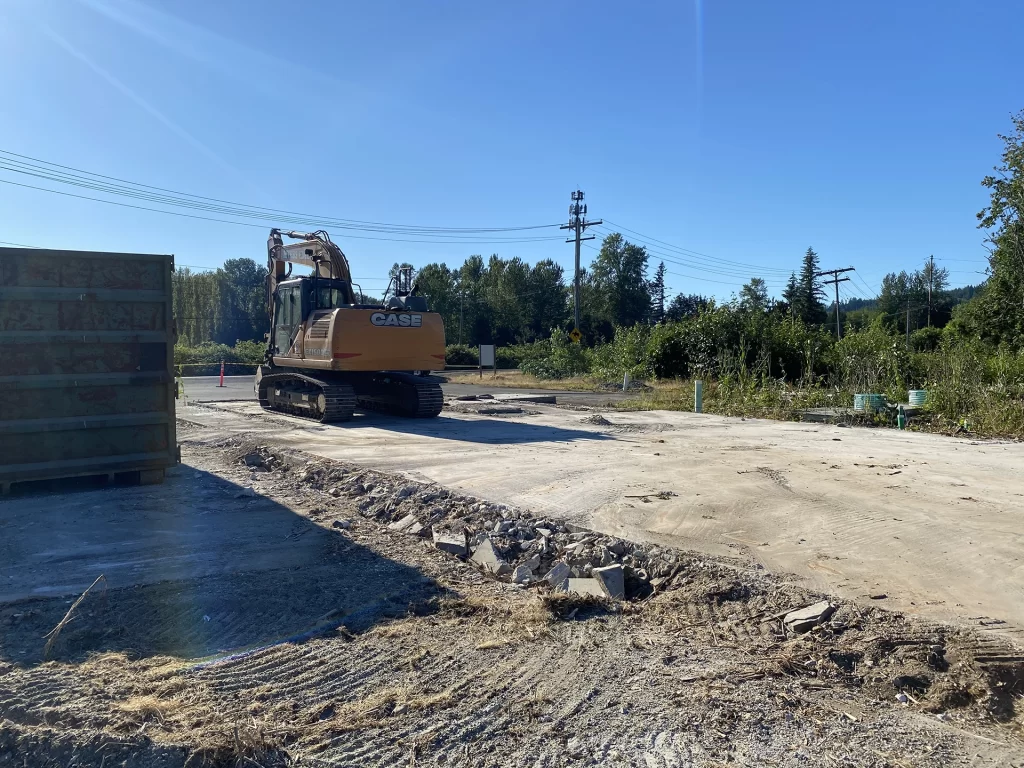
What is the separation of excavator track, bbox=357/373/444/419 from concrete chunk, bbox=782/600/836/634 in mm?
11658

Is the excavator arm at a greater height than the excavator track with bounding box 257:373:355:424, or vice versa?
the excavator arm

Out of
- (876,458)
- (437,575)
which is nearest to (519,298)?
(876,458)

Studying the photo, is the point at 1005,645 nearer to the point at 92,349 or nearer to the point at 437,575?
the point at 437,575

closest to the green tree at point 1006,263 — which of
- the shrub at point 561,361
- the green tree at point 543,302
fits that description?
the shrub at point 561,361

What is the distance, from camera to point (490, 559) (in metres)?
5.89

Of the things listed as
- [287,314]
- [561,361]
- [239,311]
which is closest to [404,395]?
[287,314]

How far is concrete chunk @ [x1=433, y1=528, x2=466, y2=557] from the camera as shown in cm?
618

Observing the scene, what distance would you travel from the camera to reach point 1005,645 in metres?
4.04

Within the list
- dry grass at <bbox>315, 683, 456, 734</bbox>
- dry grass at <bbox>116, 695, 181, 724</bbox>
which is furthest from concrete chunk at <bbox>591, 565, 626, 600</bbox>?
dry grass at <bbox>116, 695, 181, 724</bbox>

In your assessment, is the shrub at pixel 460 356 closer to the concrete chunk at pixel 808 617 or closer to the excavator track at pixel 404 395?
the excavator track at pixel 404 395

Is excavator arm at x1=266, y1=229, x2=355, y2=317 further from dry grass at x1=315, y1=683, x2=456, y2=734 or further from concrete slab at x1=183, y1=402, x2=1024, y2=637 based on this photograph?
dry grass at x1=315, y1=683, x2=456, y2=734

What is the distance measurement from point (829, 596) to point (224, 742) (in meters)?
3.68

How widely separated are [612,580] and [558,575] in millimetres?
396

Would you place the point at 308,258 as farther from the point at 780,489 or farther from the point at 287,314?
the point at 780,489
